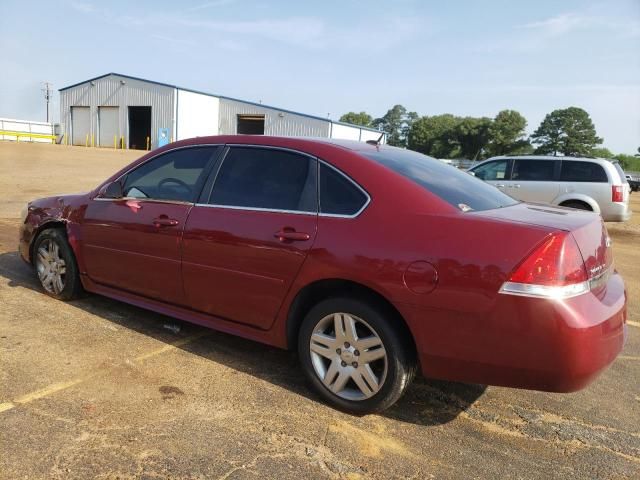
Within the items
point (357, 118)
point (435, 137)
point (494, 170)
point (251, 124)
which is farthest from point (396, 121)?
point (494, 170)

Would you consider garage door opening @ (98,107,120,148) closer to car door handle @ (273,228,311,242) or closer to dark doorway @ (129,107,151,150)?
dark doorway @ (129,107,151,150)

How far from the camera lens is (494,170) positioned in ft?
40.4

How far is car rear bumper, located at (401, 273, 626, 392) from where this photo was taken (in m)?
2.51

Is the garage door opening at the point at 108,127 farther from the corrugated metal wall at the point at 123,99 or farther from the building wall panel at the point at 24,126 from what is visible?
the building wall panel at the point at 24,126

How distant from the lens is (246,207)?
3.52 m

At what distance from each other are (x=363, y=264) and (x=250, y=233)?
2.76 ft

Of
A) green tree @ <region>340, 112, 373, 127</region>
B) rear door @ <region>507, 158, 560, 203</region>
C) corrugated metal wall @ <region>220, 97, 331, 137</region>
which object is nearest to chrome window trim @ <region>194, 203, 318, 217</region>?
rear door @ <region>507, 158, 560, 203</region>

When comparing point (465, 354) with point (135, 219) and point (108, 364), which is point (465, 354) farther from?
point (135, 219)

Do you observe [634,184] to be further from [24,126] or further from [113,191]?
[24,126]

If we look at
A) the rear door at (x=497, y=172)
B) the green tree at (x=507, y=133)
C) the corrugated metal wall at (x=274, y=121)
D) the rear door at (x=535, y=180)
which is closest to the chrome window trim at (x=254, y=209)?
the rear door at (x=535, y=180)

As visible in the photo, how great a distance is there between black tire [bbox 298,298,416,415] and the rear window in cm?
76

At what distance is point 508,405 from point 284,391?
142cm

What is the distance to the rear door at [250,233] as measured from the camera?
3.27 meters

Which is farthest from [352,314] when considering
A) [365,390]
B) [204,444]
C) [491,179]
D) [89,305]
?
[491,179]
